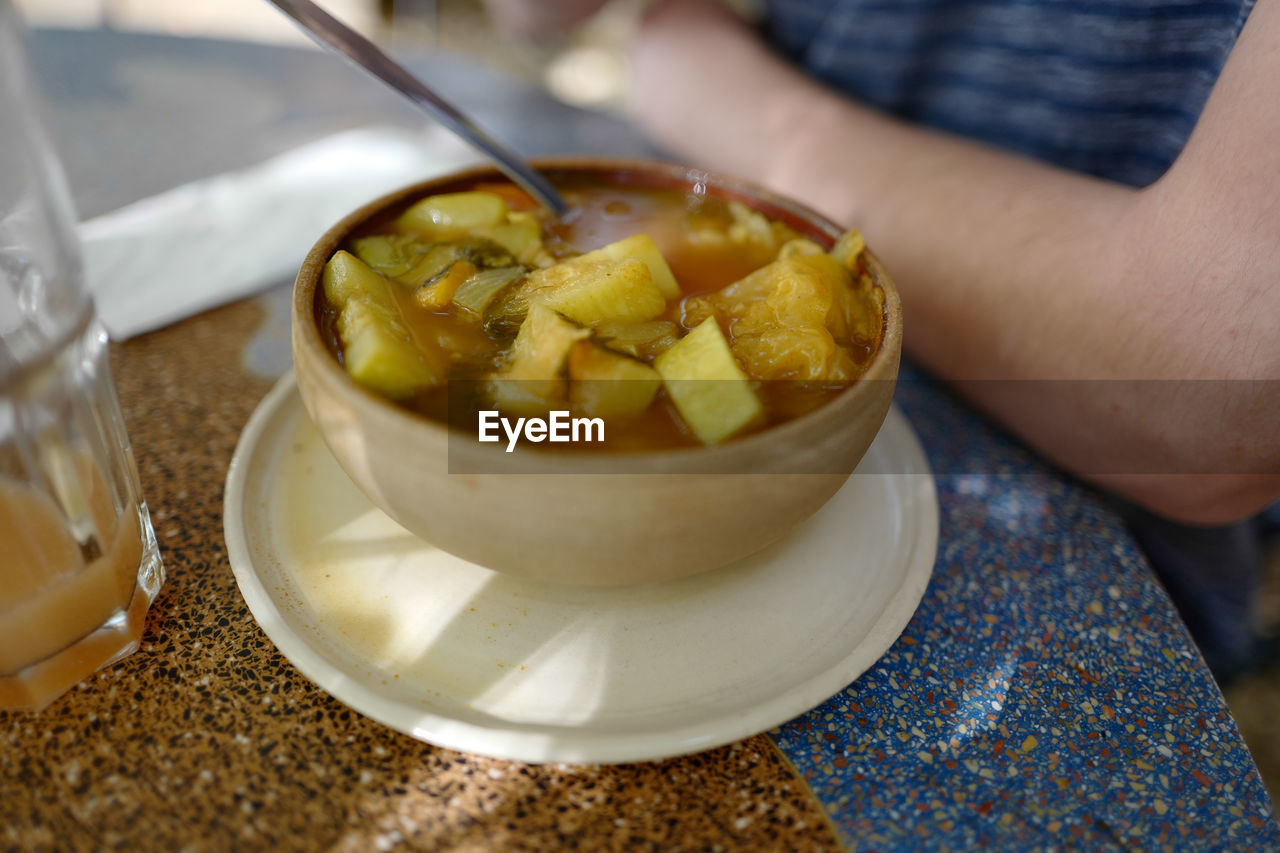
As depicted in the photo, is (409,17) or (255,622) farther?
(409,17)

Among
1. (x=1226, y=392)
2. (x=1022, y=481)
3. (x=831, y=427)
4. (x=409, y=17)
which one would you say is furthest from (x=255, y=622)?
(x=409, y=17)

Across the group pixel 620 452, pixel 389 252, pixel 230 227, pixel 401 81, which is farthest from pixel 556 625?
pixel 230 227

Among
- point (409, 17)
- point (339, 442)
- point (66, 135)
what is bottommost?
point (409, 17)

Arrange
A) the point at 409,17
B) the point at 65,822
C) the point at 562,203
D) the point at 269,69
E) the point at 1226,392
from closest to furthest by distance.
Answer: the point at 65,822
the point at 1226,392
the point at 562,203
the point at 269,69
the point at 409,17

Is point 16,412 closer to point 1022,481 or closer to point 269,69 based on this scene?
point 1022,481

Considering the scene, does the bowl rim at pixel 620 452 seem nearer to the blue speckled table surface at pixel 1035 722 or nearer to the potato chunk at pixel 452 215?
the potato chunk at pixel 452 215

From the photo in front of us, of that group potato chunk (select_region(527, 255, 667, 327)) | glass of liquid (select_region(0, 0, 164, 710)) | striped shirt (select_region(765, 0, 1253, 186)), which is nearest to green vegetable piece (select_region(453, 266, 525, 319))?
potato chunk (select_region(527, 255, 667, 327))

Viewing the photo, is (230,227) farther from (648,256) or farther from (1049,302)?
(1049,302)
